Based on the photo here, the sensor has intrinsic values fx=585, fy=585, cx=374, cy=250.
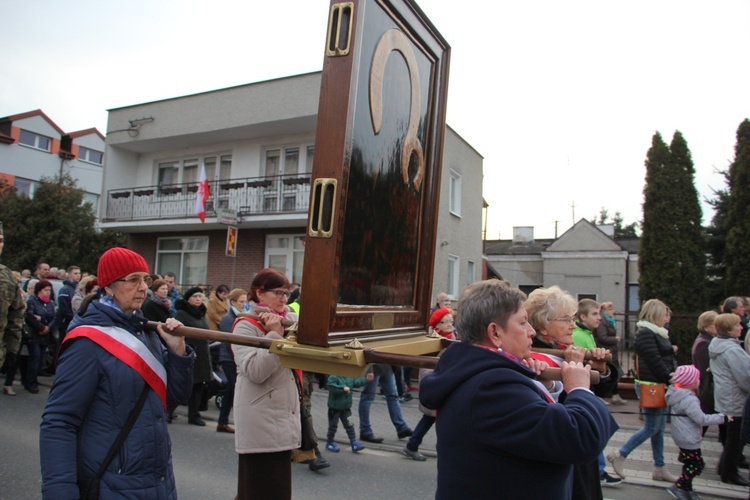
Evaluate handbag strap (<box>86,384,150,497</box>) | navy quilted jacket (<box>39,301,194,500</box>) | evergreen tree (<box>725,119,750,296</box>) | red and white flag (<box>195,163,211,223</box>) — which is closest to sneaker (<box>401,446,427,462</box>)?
A: navy quilted jacket (<box>39,301,194,500</box>)

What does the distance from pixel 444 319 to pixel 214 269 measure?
12520 mm

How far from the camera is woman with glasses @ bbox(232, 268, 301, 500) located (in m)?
3.43

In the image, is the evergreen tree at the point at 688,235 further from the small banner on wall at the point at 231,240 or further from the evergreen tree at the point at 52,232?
the evergreen tree at the point at 52,232

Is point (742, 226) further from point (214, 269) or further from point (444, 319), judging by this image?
point (214, 269)

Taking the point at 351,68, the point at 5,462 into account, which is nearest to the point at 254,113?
the point at 5,462

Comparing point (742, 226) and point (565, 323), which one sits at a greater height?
point (742, 226)

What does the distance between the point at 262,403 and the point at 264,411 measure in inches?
2.1

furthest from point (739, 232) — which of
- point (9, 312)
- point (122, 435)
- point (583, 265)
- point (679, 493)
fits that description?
Answer: point (122, 435)

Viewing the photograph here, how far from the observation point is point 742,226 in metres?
17.9

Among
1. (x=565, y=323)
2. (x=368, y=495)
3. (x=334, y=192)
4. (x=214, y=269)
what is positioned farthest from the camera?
(x=214, y=269)

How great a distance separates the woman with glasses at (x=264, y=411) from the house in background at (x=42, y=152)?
33.9 metres

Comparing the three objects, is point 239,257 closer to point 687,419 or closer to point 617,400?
point 617,400

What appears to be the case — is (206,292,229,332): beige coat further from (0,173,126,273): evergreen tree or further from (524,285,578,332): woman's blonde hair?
(0,173,126,273): evergreen tree

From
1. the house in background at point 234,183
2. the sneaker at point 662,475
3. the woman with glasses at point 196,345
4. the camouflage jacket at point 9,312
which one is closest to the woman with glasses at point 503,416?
the camouflage jacket at point 9,312
